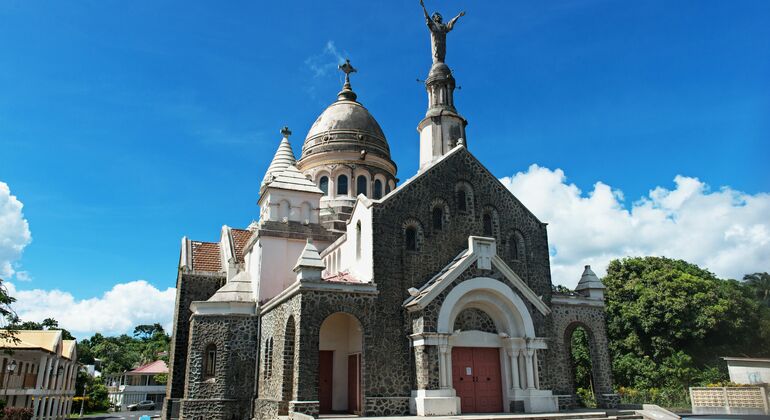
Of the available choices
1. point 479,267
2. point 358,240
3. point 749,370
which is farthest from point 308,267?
point 749,370

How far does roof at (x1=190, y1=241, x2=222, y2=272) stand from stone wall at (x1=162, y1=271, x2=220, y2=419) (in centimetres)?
96

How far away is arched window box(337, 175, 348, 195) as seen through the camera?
110 ft

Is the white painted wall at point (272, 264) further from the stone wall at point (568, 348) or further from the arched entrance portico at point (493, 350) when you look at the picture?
the stone wall at point (568, 348)

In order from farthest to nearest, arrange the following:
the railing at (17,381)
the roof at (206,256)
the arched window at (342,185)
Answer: the railing at (17,381)
the arched window at (342,185)
the roof at (206,256)

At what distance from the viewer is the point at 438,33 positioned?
28.6 meters

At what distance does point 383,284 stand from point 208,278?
462 inches

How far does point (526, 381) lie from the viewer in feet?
67.9

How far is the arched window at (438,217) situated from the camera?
74.5ft

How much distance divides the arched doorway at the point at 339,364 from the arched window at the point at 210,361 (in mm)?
4524

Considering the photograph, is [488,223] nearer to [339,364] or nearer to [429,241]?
[429,241]

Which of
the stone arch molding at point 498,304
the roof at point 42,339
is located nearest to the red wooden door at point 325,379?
the stone arch molding at point 498,304

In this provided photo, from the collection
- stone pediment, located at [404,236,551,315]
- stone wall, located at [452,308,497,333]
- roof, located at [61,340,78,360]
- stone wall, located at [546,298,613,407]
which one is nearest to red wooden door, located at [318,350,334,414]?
stone pediment, located at [404,236,551,315]

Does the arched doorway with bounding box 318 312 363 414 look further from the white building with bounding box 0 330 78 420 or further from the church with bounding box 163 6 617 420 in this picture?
the white building with bounding box 0 330 78 420

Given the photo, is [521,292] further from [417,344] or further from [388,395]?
[388,395]
